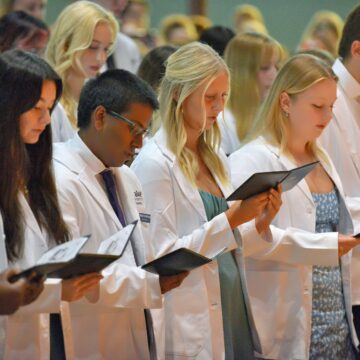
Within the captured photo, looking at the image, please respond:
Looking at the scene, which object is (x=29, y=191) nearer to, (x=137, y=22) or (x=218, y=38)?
(x=218, y=38)

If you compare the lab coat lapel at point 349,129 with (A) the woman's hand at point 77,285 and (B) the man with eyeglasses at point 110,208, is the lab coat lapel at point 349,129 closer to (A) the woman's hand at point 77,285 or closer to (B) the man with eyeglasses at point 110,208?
(B) the man with eyeglasses at point 110,208

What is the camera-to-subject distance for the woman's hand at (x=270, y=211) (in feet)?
12.4

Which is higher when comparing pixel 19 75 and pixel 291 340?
pixel 19 75

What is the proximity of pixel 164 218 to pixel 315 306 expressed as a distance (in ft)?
2.80

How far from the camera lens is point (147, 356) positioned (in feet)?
11.5

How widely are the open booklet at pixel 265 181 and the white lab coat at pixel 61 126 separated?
122 centimetres

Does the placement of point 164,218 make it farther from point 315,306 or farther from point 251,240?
point 315,306

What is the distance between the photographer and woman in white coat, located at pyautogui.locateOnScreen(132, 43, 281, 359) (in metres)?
3.79

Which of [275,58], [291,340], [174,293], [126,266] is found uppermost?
[275,58]

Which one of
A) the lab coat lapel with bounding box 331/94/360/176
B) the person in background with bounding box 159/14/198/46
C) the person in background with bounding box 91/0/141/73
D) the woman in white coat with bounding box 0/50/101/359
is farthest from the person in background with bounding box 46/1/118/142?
the person in background with bounding box 159/14/198/46

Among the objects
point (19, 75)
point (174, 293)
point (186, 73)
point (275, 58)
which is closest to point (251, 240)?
point (174, 293)

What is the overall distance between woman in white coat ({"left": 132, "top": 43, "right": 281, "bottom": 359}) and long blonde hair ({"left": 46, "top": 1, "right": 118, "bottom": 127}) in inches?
42.1

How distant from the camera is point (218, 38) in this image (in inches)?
247

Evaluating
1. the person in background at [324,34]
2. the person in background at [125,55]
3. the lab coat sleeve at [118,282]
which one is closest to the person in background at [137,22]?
the person in background at [324,34]
